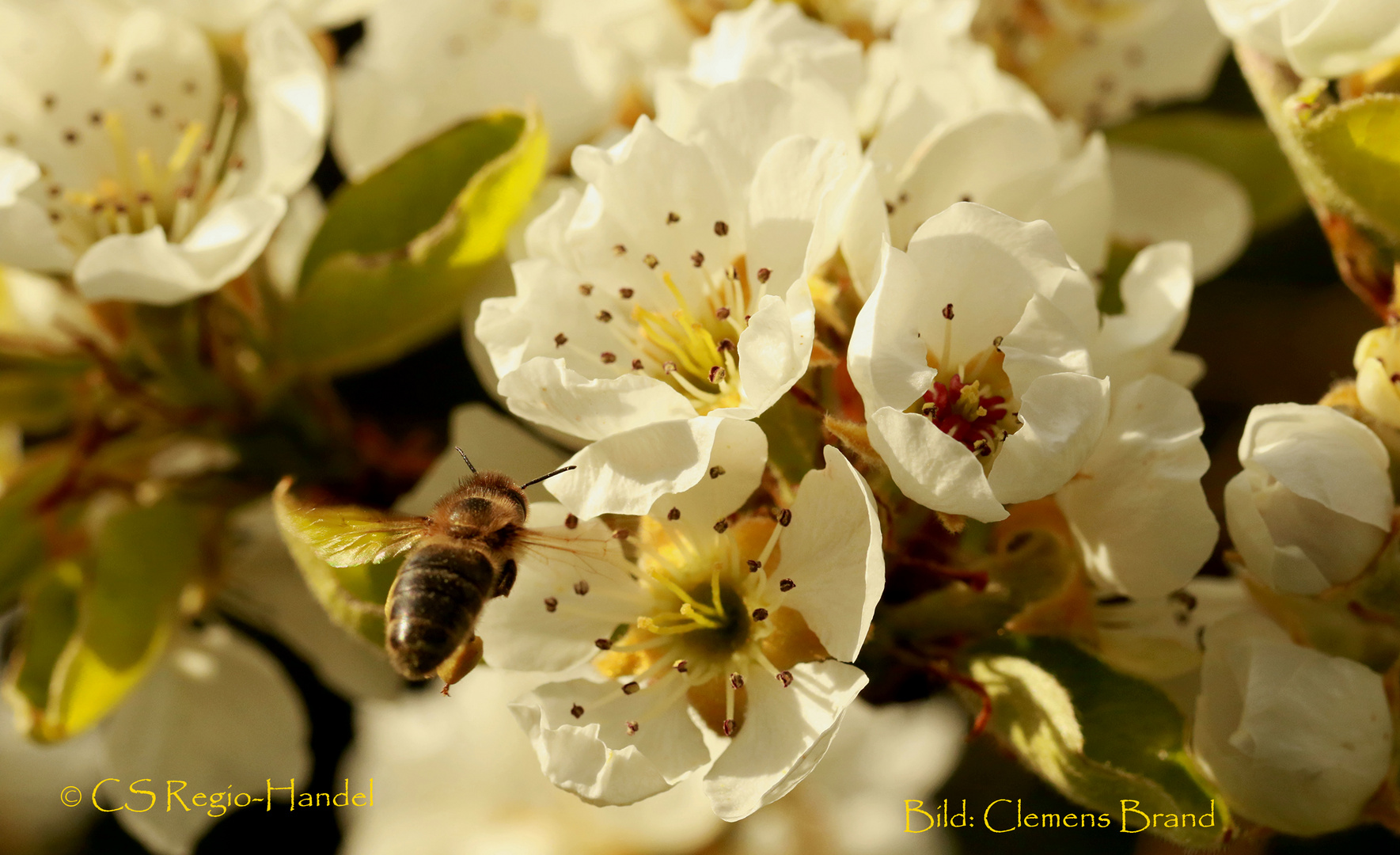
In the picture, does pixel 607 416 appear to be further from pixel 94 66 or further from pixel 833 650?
pixel 94 66

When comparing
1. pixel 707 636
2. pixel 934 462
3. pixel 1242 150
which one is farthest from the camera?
pixel 1242 150

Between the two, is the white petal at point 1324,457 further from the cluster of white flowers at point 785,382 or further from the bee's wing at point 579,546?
the bee's wing at point 579,546

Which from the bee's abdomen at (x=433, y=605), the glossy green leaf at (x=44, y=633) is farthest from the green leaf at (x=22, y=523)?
the bee's abdomen at (x=433, y=605)

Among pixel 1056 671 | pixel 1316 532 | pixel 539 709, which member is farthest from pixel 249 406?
pixel 1316 532

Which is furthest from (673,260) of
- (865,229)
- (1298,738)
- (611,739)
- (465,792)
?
(465,792)

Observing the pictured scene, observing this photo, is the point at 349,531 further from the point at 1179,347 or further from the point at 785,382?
the point at 1179,347

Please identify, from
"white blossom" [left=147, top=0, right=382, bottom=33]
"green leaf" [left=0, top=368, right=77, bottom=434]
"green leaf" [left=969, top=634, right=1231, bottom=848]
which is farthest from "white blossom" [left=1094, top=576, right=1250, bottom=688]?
"green leaf" [left=0, top=368, right=77, bottom=434]

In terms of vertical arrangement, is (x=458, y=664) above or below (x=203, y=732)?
above
